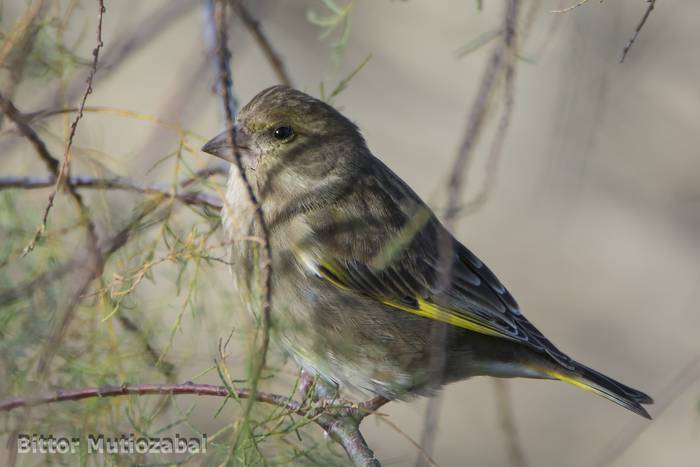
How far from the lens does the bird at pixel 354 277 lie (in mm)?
4586

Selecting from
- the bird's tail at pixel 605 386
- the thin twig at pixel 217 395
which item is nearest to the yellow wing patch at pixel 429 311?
the bird's tail at pixel 605 386

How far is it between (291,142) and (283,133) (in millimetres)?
78

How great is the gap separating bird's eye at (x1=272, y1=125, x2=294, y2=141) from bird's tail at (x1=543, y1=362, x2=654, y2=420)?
5.69 feet

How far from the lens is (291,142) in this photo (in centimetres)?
486

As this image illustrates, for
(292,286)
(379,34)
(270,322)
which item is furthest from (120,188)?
(379,34)

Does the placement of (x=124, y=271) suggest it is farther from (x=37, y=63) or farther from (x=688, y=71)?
(x=688, y=71)

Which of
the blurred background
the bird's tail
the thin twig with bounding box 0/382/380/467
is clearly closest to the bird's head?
the thin twig with bounding box 0/382/380/467

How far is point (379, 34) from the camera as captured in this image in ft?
32.6

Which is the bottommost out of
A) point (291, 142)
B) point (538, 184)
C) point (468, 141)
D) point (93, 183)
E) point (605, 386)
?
point (468, 141)

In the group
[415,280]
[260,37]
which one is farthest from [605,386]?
[260,37]

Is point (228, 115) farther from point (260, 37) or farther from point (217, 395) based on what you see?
point (260, 37)

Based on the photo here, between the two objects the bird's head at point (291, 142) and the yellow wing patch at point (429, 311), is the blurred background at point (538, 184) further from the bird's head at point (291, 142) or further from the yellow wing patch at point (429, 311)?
the yellow wing patch at point (429, 311)

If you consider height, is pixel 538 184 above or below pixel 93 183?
above

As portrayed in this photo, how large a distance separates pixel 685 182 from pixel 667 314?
1326mm
